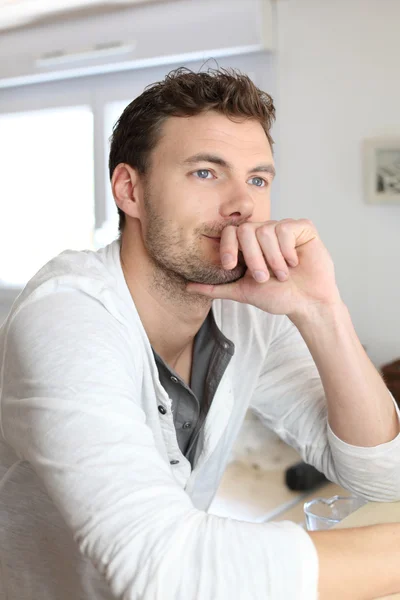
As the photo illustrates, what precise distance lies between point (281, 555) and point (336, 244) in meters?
2.37

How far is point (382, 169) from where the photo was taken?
2.85 metres

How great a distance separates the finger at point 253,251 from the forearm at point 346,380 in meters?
0.14

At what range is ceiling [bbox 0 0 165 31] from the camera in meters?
3.35

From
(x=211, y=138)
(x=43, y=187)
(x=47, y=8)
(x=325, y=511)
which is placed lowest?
(x=325, y=511)

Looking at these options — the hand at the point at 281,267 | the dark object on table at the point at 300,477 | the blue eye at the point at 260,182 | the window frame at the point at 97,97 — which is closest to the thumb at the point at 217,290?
the hand at the point at 281,267

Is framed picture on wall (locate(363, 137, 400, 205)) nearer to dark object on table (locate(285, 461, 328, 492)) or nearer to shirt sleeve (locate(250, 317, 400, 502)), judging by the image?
dark object on table (locate(285, 461, 328, 492))

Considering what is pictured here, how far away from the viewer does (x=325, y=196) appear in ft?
9.88

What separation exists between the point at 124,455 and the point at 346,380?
499 mm

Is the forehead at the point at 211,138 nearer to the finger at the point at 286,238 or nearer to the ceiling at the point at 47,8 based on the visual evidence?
the finger at the point at 286,238

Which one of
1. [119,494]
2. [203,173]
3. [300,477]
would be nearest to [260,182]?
[203,173]

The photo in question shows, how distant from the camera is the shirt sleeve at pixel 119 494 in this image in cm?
72

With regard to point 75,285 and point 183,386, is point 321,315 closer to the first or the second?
point 183,386

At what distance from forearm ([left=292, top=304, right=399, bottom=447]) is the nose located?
192 millimetres

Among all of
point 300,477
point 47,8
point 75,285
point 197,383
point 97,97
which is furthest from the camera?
point 97,97
